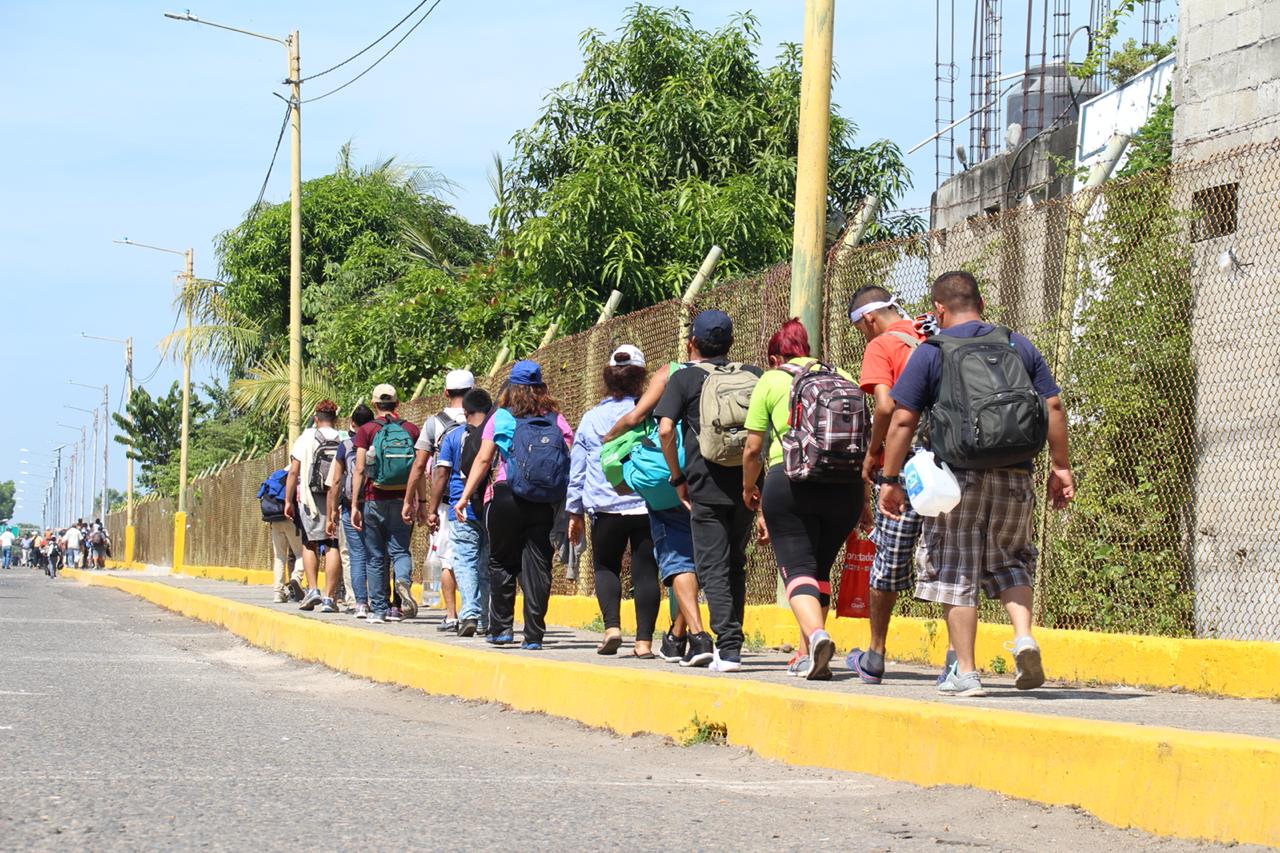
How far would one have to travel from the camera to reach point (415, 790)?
5500 mm

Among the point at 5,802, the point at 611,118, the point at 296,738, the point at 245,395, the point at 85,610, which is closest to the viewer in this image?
the point at 5,802

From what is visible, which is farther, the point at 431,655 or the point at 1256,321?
the point at 431,655


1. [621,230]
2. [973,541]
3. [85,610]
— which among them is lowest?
[85,610]

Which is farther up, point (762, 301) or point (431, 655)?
point (762, 301)

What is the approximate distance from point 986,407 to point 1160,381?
8.16 feet

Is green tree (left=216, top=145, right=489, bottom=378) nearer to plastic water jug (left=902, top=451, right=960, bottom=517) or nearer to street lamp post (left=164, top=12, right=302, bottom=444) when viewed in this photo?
street lamp post (left=164, top=12, right=302, bottom=444)

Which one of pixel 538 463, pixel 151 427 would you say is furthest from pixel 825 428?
pixel 151 427

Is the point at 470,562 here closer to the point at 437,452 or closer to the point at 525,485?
the point at 437,452

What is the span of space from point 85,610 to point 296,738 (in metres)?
14.6

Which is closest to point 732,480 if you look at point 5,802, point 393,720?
point 393,720

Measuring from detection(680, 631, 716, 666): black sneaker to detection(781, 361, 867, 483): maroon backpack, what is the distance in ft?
4.55

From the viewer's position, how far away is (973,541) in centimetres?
657

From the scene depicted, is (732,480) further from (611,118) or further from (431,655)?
(611,118)

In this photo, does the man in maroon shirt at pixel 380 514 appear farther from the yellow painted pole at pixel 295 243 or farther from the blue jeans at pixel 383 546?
the yellow painted pole at pixel 295 243
